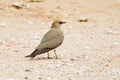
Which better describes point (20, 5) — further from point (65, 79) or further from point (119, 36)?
point (65, 79)

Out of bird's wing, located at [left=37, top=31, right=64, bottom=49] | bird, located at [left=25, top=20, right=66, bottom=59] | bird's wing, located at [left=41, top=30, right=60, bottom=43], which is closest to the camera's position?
bird, located at [left=25, top=20, right=66, bottom=59]

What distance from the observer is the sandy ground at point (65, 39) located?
9172mm

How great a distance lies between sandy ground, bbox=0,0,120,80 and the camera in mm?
9172

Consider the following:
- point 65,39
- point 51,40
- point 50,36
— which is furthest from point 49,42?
point 65,39

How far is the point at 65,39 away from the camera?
14.3 metres

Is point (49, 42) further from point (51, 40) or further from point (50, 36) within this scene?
point (50, 36)

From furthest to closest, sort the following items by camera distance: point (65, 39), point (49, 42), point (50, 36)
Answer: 1. point (65, 39)
2. point (50, 36)
3. point (49, 42)

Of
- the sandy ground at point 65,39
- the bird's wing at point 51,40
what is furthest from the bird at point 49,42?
the sandy ground at point 65,39

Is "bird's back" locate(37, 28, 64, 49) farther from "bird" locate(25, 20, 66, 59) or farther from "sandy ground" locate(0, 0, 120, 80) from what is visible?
"sandy ground" locate(0, 0, 120, 80)

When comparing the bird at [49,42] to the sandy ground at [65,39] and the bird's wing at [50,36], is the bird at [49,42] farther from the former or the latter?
the sandy ground at [65,39]

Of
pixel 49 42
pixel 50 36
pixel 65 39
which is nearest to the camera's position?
pixel 49 42

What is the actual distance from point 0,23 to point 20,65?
7.18 meters

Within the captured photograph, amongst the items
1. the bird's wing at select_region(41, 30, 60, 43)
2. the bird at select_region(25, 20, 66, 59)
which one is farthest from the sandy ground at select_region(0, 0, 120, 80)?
the bird's wing at select_region(41, 30, 60, 43)

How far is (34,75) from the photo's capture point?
884 centimetres
